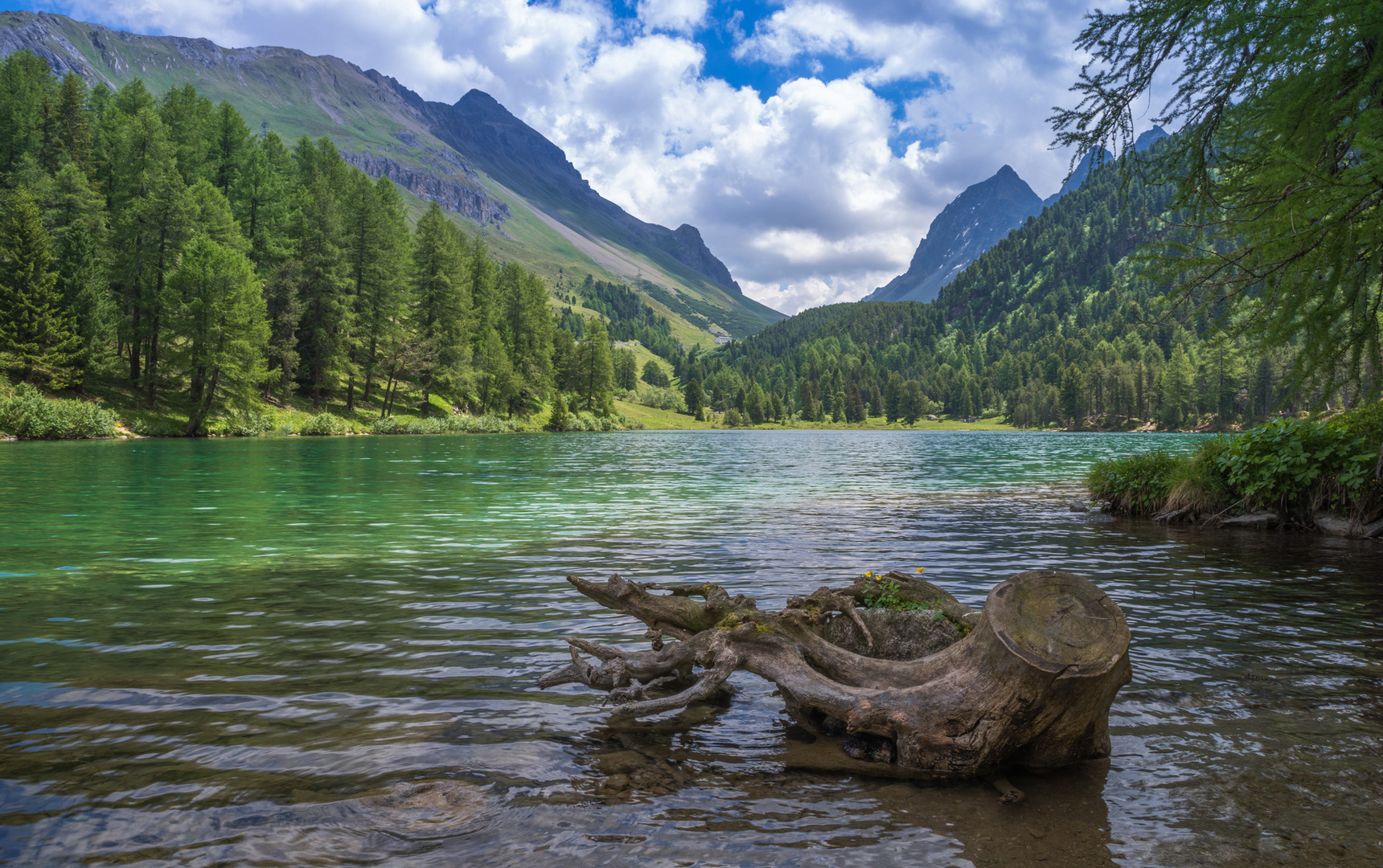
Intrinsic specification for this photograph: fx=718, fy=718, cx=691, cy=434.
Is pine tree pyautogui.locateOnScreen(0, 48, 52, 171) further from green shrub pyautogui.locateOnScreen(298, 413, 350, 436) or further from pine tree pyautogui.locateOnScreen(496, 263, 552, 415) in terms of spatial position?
pine tree pyautogui.locateOnScreen(496, 263, 552, 415)

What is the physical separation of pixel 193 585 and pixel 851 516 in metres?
17.3

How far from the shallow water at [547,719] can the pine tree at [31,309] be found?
168 feet

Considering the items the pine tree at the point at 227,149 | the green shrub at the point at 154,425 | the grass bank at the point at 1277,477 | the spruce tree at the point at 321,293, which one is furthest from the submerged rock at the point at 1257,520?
the pine tree at the point at 227,149

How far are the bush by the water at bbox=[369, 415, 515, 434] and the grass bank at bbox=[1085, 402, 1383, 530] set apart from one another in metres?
77.3

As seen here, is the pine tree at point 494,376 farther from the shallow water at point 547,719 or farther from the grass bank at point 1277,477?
the grass bank at point 1277,477

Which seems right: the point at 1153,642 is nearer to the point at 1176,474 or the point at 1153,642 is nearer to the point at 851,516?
the point at 851,516

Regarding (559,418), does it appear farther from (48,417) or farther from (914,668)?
(914,668)

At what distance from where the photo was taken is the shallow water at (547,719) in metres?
4.85

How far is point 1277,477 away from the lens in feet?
62.0

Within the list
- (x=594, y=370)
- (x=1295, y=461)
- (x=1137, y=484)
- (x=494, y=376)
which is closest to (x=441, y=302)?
(x=494, y=376)

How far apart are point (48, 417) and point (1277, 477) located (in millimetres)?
71539

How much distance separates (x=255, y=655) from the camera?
891cm

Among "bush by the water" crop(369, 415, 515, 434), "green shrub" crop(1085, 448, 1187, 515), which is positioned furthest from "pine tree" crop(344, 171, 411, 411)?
"green shrub" crop(1085, 448, 1187, 515)

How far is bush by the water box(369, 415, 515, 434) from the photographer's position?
273 feet
